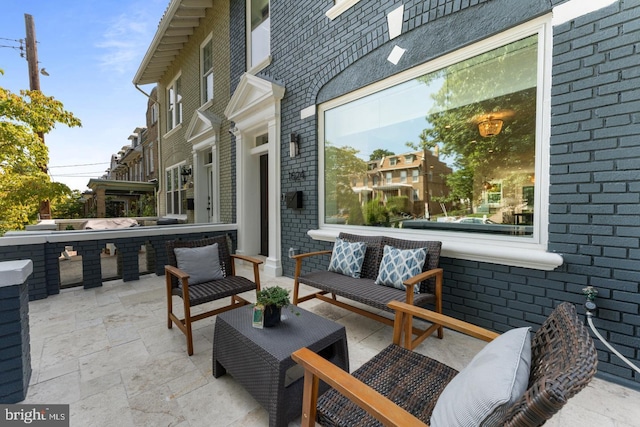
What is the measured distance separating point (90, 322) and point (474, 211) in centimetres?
422

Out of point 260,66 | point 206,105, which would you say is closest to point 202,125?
point 206,105

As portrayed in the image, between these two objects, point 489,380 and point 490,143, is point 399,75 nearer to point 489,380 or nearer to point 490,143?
point 490,143

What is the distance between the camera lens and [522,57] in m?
2.49

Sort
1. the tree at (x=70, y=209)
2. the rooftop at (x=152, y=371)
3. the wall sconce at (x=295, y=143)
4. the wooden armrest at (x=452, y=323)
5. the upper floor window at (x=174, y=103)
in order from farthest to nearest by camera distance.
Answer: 1. the tree at (x=70, y=209)
2. the upper floor window at (x=174, y=103)
3. the wall sconce at (x=295, y=143)
4. the rooftop at (x=152, y=371)
5. the wooden armrest at (x=452, y=323)

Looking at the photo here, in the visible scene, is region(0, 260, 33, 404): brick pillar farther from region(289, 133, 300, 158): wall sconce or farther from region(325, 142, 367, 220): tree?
region(289, 133, 300, 158): wall sconce

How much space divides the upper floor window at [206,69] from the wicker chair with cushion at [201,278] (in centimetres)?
553

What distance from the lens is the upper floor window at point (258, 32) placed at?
5.16 metres

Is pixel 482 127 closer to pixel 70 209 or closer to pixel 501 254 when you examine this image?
pixel 501 254

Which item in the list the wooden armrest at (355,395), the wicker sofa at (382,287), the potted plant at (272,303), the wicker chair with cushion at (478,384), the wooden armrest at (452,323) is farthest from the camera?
the wicker sofa at (382,287)

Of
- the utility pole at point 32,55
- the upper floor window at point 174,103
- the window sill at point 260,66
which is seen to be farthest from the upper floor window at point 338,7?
the utility pole at point 32,55

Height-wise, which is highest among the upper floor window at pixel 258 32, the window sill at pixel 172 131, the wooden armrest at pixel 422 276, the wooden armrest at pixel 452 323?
the upper floor window at pixel 258 32

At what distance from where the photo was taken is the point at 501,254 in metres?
2.42

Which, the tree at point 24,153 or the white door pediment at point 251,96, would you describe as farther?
the tree at point 24,153

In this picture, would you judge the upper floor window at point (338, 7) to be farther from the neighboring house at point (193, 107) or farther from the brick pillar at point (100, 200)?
the brick pillar at point (100, 200)
